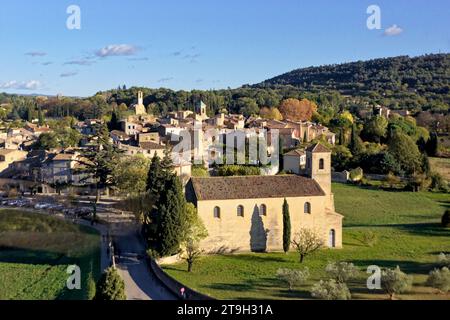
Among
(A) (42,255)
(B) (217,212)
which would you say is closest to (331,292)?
(B) (217,212)

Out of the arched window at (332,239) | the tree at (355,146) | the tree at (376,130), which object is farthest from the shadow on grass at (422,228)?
the tree at (376,130)

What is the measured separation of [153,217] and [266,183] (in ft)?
21.8

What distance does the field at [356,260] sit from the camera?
20.6 meters

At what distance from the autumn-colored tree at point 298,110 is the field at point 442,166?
27129mm

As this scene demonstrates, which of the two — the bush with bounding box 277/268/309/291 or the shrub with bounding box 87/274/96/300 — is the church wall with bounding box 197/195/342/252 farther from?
the bush with bounding box 277/268/309/291

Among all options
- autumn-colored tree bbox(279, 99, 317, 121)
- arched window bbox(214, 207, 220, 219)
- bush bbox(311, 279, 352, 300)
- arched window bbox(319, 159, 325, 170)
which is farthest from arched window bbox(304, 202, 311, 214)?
autumn-colored tree bbox(279, 99, 317, 121)

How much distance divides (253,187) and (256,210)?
133cm

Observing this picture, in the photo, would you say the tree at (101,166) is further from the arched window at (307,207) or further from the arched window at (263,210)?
the arched window at (307,207)

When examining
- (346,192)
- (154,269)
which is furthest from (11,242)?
(346,192)

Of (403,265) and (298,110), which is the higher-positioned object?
(298,110)

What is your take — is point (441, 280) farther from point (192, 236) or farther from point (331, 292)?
point (192, 236)

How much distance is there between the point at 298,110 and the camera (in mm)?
89188

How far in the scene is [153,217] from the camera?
27.3 metres
